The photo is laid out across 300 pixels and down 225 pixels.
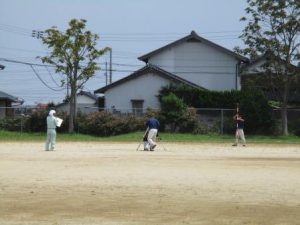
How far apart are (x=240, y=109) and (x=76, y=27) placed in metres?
12.4

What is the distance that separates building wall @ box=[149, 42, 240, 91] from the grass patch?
53.1ft

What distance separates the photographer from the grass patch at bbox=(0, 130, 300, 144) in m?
38.8

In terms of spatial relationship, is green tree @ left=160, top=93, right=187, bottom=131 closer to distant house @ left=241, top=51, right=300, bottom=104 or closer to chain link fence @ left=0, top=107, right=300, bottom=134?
chain link fence @ left=0, top=107, right=300, bottom=134

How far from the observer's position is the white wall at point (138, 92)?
52.1m

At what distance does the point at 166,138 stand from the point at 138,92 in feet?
44.3

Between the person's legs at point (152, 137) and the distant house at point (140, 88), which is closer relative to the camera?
→ the person's legs at point (152, 137)

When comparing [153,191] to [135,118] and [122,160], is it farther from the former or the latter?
[135,118]

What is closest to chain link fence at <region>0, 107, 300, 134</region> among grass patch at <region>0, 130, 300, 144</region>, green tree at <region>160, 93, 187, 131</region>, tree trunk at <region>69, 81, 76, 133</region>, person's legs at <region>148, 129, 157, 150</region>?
grass patch at <region>0, 130, 300, 144</region>

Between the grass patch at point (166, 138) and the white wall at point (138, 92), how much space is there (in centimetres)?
991

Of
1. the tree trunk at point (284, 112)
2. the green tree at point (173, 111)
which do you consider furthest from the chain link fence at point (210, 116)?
the green tree at point (173, 111)

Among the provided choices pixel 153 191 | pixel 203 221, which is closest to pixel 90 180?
pixel 153 191

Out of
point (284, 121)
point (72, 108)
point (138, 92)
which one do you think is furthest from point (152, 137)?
point (138, 92)

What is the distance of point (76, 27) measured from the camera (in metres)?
43.6

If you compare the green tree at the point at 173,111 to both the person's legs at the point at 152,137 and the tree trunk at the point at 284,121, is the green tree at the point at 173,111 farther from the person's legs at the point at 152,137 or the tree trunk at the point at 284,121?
the person's legs at the point at 152,137
